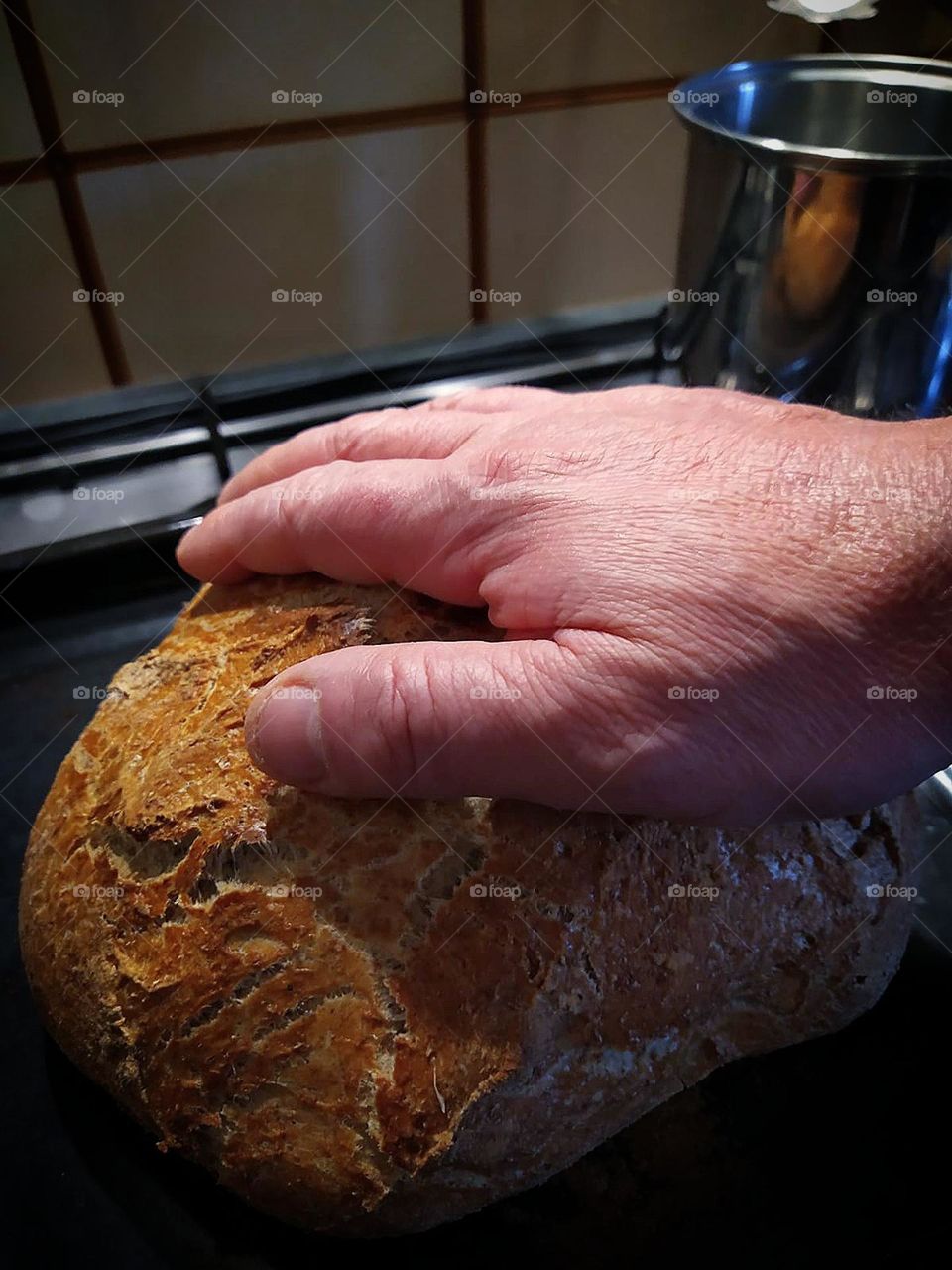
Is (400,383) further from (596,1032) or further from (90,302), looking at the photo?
(596,1032)

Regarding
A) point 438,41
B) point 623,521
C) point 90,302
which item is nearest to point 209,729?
point 623,521

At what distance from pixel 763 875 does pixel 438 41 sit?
1.66 metres

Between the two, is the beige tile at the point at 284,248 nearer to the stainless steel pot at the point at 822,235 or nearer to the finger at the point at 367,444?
the stainless steel pot at the point at 822,235

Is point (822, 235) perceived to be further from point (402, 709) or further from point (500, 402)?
point (402, 709)

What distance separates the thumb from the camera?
78 centimetres

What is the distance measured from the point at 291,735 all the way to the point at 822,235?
100cm

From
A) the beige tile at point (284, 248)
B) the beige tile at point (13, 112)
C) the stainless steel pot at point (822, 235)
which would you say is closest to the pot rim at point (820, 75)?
the stainless steel pot at point (822, 235)

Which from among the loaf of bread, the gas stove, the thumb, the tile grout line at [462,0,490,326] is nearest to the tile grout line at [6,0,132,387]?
the tile grout line at [462,0,490,326]

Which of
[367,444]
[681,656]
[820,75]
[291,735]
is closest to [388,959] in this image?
[291,735]

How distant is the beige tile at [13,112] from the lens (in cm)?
159

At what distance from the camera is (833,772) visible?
2.71 ft

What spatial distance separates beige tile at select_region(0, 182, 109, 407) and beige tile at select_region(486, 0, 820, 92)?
35.5 inches

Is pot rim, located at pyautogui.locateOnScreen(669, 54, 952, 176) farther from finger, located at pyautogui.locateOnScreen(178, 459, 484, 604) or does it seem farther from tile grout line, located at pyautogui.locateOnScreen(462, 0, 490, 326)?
finger, located at pyautogui.locateOnScreen(178, 459, 484, 604)

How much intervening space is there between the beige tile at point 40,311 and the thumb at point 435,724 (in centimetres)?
133
